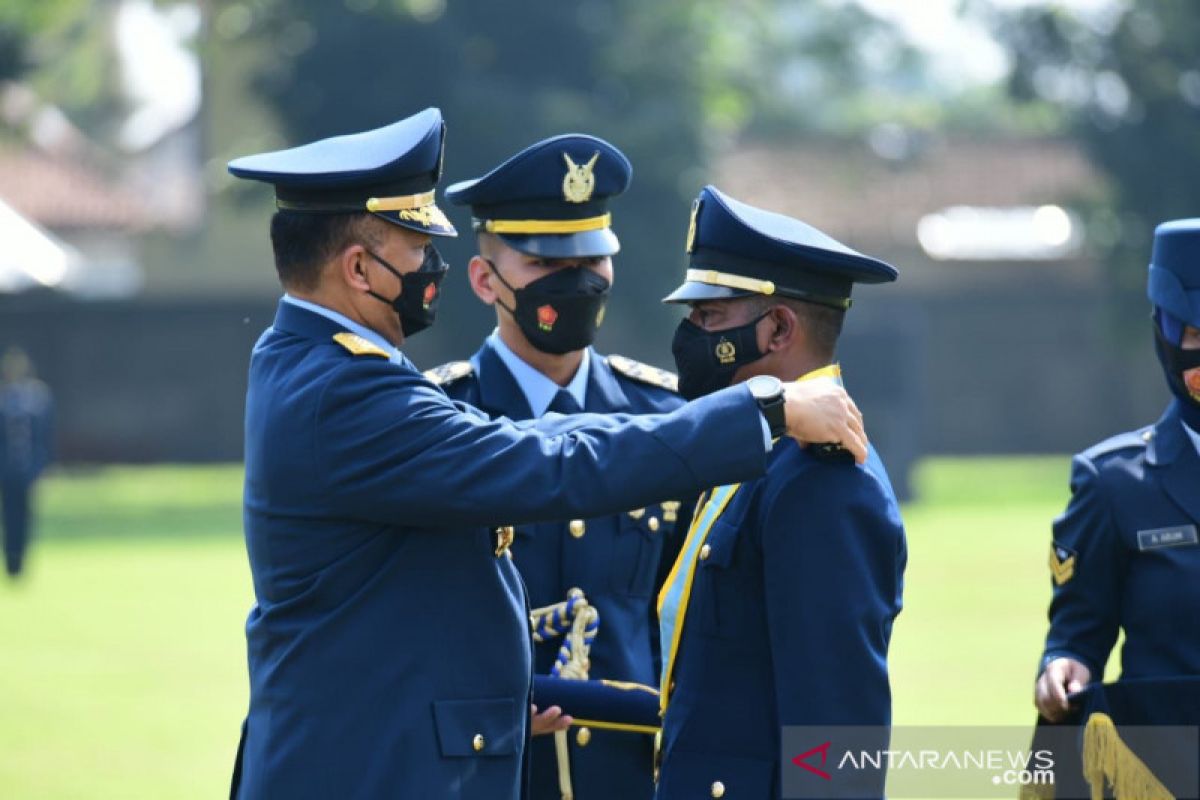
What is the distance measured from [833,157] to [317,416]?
137 ft

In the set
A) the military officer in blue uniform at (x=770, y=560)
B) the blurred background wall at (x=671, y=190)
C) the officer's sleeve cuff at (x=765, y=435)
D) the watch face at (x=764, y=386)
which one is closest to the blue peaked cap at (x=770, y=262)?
the military officer in blue uniform at (x=770, y=560)

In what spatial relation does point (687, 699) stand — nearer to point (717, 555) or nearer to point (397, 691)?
point (717, 555)

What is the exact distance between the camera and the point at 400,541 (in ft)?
12.5

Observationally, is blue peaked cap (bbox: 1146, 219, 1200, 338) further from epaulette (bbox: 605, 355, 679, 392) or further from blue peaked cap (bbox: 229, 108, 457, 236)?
blue peaked cap (bbox: 229, 108, 457, 236)

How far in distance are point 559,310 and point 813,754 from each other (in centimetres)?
193

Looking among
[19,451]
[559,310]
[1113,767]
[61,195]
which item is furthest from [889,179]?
[1113,767]

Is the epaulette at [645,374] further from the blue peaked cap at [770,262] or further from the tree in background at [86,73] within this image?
the tree in background at [86,73]

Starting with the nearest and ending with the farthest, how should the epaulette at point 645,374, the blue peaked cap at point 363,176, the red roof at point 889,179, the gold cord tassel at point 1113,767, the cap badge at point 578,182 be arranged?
the blue peaked cap at point 363,176 → the gold cord tassel at point 1113,767 → the cap badge at point 578,182 → the epaulette at point 645,374 → the red roof at point 889,179

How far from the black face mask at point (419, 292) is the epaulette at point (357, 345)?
0.13 m

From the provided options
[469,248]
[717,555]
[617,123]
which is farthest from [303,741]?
[617,123]

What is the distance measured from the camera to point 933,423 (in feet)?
132

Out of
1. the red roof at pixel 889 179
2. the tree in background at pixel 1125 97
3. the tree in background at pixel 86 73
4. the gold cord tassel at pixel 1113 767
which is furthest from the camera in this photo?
the tree in background at pixel 86 73

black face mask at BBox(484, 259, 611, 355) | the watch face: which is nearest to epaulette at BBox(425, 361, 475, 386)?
black face mask at BBox(484, 259, 611, 355)

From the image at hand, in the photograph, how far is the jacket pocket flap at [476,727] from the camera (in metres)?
3.80
